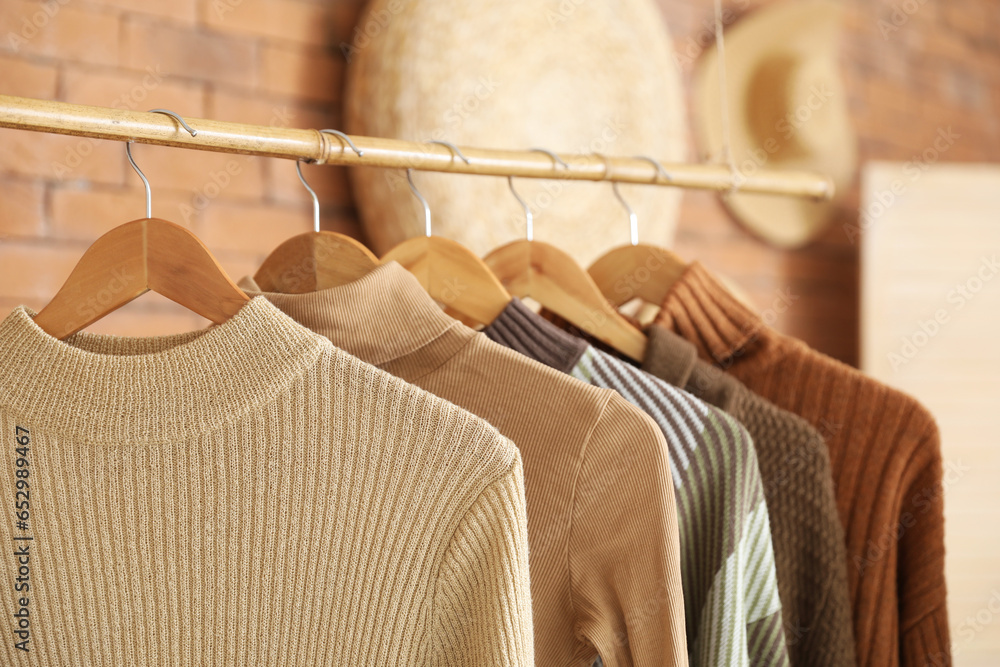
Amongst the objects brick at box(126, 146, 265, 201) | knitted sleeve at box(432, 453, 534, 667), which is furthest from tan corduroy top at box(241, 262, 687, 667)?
brick at box(126, 146, 265, 201)

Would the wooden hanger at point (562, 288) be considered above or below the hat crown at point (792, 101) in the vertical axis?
below

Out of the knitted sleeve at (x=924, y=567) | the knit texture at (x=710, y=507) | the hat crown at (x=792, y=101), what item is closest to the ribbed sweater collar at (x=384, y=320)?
the knit texture at (x=710, y=507)

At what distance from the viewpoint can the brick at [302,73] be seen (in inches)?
56.9

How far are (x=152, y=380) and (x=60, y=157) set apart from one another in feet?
2.47

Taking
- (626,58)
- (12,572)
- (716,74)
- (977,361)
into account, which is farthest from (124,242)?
(977,361)

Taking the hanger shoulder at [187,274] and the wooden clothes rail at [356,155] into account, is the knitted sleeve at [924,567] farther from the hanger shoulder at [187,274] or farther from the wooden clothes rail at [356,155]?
the hanger shoulder at [187,274]

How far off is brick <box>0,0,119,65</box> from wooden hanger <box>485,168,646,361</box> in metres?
0.72

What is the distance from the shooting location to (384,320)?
749mm

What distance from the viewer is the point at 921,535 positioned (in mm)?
904

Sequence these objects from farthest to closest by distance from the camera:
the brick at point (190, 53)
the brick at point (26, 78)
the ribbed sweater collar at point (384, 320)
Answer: the brick at point (190, 53) → the brick at point (26, 78) → the ribbed sweater collar at point (384, 320)

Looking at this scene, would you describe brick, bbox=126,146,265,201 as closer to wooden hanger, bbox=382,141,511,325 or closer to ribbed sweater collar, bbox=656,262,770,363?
wooden hanger, bbox=382,141,511,325

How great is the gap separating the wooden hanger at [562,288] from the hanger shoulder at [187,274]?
13.4 inches

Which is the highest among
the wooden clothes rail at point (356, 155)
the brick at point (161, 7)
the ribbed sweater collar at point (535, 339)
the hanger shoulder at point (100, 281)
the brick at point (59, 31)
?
the brick at point (161, 7)

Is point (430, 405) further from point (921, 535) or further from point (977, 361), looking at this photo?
Answer: point (977, 361)
